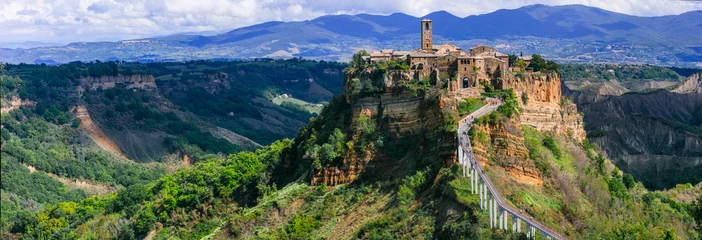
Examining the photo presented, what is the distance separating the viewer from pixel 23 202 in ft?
339

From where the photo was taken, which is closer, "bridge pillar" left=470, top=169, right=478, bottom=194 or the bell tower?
"bridge pillar" left=470, top=169, right=478, bottom=194

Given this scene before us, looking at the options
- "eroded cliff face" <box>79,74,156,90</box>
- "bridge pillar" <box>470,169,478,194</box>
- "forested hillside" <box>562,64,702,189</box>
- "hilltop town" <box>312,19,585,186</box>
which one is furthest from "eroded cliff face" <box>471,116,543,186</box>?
"eroded cliff face" <box>79,74,156,90</box>

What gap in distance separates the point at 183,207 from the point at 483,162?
30526mm

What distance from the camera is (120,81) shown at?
18538 cm

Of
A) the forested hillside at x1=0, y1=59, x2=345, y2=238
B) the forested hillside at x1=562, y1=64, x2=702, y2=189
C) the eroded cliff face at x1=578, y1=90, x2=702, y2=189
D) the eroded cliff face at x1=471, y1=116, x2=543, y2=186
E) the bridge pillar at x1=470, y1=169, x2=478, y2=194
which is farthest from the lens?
the forested hillside at x1=0, y1=59, x2=345, y2=238

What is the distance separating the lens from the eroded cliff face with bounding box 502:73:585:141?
2591 inches

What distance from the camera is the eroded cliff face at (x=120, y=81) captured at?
583 feet

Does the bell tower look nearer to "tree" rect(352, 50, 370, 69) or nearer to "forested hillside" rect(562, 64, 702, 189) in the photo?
"tree" rect(352, 50, 370, 69)

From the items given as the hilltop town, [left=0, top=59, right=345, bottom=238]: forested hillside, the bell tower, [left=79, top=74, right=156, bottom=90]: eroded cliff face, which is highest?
the bell tower

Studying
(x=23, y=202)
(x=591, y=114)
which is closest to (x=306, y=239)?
(x=23, y=202)

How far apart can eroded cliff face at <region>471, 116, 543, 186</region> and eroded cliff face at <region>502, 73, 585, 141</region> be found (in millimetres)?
9306

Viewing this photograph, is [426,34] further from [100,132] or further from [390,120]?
[100,132]

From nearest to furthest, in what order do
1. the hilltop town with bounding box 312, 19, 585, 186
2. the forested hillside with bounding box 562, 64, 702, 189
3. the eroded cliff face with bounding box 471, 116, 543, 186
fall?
1. the eroded cliff face with bounding box 471, 116, 543, 186
2. the hilltop town with bounding box 312, 19, 585, 186
3. the forested hillside with bounding box 562, 64, 702, 189

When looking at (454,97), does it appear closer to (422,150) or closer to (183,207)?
(422,150)
